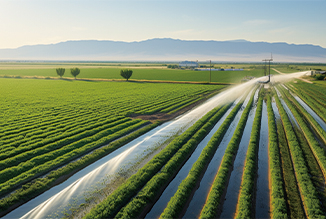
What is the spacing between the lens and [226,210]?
1170 cm

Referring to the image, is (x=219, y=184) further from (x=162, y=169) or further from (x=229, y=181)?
(x=162, y=169)

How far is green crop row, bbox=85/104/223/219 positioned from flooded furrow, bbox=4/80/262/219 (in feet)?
3.45

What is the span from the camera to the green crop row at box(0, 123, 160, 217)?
41.0 ft

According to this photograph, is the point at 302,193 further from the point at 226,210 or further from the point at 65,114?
the point at 65,114

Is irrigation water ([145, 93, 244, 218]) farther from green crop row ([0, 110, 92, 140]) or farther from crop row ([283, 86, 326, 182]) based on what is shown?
green crop row ([0, 110, 92, 140])

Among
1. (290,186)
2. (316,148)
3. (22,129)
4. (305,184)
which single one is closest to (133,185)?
(290,186)

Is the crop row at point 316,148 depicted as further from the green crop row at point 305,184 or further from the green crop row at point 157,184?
the green crop row at point 157,184

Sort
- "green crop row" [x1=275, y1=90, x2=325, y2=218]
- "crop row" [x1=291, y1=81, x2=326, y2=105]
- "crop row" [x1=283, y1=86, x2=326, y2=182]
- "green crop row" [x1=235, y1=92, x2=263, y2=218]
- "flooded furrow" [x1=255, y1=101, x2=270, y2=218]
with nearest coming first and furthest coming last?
"green crop row" [x1=275, y1=90, x2=325, y2=218], "green crop row" [x1=235, y1=92, x2=263, y2=218], "flooded furrow" [x1=255, y1=101, x2=270, y2=218], "crop row" [x1=283, y1=86, x2=326, y2=182], "crop row" [x1=291, y1=81, x2=326, y2=105]

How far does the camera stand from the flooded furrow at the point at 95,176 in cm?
1216

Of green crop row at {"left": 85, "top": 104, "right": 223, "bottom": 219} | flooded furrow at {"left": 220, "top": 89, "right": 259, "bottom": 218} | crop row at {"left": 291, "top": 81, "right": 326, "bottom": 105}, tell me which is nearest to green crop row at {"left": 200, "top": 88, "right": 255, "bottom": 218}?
flooded furrow at {"left": 220, "top": 89, "right": 259, "bottom": 218}

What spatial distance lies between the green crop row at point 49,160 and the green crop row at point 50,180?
653 millimetres

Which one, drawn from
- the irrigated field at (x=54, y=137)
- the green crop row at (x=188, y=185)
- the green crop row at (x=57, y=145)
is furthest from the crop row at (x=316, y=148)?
the green crop row at (x=57, y=145)

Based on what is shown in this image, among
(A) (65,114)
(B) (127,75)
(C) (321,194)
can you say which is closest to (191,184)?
(C) (321,194)

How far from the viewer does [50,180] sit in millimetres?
14531
